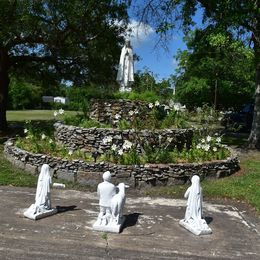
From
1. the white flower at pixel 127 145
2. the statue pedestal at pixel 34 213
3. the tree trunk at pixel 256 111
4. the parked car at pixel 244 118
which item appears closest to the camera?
the statue pedestal at pixel 34 213

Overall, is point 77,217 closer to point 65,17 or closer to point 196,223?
point 196,223

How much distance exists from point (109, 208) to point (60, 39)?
40.5ft

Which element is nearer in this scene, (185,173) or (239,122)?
(185,173)

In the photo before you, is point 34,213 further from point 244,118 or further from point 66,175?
point 244,118

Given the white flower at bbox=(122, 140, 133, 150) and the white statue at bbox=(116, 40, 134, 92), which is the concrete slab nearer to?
the white flower at bbox=(122, 140, 133, 150)

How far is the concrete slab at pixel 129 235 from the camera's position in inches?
280

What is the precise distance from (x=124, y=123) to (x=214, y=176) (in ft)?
10.6

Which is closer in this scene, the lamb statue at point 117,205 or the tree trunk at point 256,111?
the lamb statue at point 117,205

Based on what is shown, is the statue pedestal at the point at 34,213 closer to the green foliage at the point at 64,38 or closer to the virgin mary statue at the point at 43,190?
the virgin mary statue at the point at 43,190

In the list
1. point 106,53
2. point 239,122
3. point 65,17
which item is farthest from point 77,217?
point 239,122

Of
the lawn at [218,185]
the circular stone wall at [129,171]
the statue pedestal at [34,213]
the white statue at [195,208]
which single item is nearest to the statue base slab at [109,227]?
the statue pedestal at [34,213]

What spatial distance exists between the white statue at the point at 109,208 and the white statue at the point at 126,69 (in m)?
8.48

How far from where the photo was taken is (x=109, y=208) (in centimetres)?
814

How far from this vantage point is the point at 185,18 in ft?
59.7
